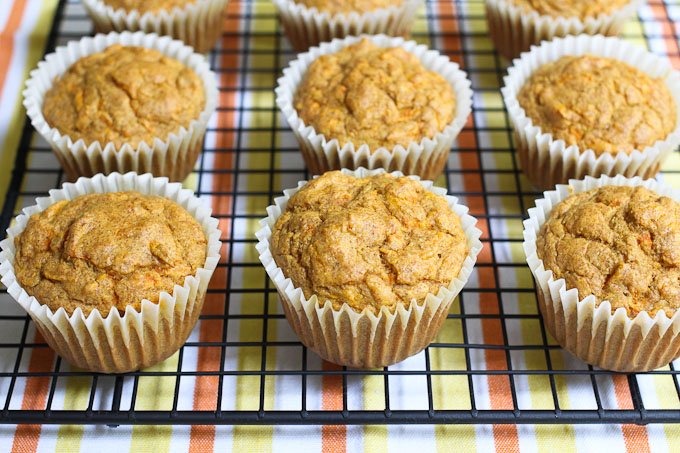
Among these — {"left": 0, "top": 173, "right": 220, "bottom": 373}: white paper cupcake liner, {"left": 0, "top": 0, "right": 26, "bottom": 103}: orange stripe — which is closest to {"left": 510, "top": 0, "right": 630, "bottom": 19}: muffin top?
{"left": 0, "top": 173, "right": 220, "bottom": 373}: white paper cupcake liner

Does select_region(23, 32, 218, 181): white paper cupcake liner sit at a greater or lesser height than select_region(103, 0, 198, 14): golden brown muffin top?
lesser

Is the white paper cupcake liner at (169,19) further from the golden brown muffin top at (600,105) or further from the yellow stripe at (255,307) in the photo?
the golden brown muffin top at (600,105)

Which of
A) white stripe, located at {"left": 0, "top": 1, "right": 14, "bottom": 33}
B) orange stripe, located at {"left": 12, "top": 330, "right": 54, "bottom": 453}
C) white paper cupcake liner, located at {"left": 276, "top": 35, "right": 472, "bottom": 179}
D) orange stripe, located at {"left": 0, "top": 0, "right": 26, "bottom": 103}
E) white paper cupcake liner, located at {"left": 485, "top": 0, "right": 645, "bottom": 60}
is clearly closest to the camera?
orange stripe, located at {"left": 12, "top": 330, "right": 54, "bottom": 453}

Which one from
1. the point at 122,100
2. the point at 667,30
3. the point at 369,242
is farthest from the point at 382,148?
the point at 667,30

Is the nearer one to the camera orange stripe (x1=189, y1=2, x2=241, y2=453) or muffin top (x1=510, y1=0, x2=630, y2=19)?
orange stripe (x1=189, y1=2, x2=241, y2=453)

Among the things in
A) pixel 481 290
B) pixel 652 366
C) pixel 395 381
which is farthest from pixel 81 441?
pixel 652 366

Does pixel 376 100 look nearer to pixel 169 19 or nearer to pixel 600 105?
pixel 600 105

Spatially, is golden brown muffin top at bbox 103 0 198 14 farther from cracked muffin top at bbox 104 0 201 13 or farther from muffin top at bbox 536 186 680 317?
muffin top at bbox 536 186 680 317
